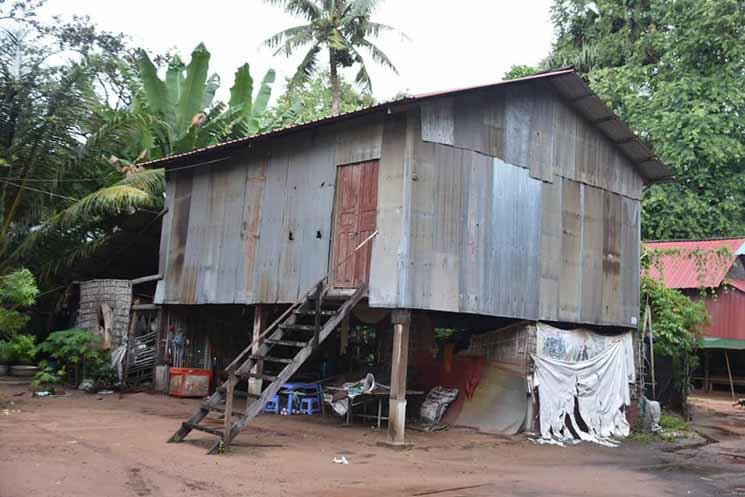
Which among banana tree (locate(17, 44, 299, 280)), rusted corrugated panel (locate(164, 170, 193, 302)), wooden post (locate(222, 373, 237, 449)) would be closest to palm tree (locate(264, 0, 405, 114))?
banana tree (locate(17, 44, 299, 280))

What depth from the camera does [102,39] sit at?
25078 millimetres

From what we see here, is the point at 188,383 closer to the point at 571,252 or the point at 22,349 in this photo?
the point at 22,349

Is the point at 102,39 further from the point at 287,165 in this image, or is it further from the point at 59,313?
the point at 287,165

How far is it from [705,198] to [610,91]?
17.4 ft

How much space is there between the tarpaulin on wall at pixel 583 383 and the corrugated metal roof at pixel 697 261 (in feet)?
28.1

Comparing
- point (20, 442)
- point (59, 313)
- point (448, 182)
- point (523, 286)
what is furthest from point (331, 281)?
point (59, 313)

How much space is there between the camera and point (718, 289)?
25625 mm

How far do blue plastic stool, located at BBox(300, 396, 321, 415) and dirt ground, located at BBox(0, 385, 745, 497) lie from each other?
87cm

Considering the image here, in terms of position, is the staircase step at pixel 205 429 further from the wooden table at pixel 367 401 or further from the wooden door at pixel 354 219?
the wooden table at pixel 367 401

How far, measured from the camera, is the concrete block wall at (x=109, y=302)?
1753cm

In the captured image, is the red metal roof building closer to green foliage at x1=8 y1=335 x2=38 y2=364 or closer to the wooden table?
the wooden table

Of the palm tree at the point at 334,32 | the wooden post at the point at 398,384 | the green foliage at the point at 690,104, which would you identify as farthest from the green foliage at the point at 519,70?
the wooden post at the point at 398,384

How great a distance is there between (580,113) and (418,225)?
501cm

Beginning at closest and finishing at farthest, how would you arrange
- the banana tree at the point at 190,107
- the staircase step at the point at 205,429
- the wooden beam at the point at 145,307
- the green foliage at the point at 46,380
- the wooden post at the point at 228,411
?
the wooden post at the point at 228,411
the staircase step at the point at 205,429
the green foliage at the point at 46,380
the wooden beam at the point at 145,307
the banana tree at the point at 190,107
